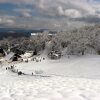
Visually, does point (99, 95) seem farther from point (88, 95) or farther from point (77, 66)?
point (77, 66)

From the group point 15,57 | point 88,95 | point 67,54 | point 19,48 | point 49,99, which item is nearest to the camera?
point 49,99

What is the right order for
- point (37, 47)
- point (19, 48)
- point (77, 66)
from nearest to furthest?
1. point (77, 66)
2. point (37, 47)
3. point (19, 48)

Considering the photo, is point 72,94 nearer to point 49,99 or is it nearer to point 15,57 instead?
point 49,99

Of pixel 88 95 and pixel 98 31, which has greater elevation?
pixel 98 31

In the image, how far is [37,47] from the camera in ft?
349

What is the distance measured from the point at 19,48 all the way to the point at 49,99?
369 feet

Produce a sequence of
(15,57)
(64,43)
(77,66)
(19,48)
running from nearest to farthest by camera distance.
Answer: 1. (77,66)
2. (15,57)
3. (64,43)
4. (19,48)

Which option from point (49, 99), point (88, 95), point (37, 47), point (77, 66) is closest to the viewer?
point (49, 99)

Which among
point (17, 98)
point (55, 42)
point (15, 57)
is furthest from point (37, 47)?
point (17, 98)

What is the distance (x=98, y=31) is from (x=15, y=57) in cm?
3147

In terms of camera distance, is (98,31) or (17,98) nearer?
(17,98)

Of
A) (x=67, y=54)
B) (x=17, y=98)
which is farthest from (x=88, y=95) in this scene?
(x=67, y=54)

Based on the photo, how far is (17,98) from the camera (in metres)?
8.59

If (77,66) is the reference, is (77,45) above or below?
above
